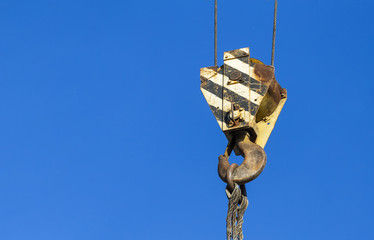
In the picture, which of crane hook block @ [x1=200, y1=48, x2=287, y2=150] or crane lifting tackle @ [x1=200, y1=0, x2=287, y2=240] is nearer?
crane lifting tackle @ [x1=200, y1=0, x2=287, y2=240]

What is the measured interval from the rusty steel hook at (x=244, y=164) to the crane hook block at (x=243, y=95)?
0.09 meters

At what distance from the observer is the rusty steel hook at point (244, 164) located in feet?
22.1

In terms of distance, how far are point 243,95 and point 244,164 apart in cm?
68

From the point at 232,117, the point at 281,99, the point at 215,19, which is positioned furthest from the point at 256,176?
the point at 215,19

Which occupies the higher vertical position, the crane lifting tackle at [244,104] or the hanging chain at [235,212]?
the crane lifting tackle at [244,104]

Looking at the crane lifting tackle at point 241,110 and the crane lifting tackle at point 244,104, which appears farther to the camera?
the crane lifting tackle at point 244,104

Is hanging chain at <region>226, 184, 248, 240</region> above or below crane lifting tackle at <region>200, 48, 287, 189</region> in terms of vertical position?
below

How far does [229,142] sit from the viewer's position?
720cm

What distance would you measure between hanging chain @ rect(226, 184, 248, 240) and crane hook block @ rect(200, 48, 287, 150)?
22.2 inches

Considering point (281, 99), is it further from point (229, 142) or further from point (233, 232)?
point (233, 232)

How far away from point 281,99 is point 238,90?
2.10ft

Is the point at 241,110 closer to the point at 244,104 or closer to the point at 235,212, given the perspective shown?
the point at 244,104

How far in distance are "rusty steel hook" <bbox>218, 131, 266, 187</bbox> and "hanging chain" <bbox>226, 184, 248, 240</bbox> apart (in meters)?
0.08

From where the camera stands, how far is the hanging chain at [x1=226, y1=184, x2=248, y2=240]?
6.55 meters
